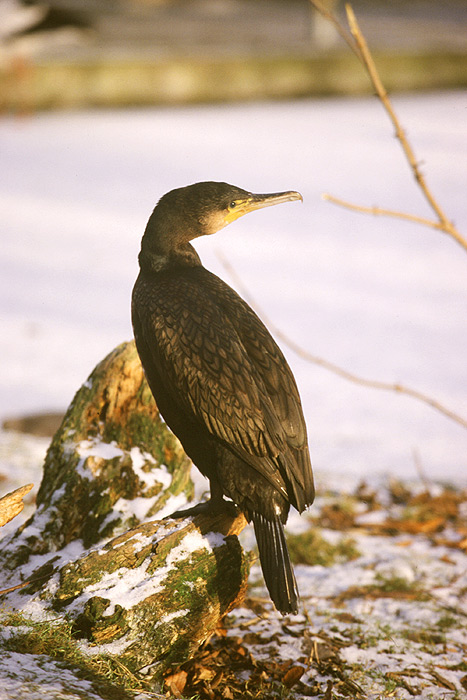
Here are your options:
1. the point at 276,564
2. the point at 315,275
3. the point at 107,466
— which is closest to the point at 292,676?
the point at 276,564

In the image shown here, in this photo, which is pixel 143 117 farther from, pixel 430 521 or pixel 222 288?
pixel 222 288

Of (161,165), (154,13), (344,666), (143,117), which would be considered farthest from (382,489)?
(154,13)

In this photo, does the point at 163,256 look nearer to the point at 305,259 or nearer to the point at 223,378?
the point at 223,378

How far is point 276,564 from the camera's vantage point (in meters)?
2.61

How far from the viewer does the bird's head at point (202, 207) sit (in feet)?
9.07

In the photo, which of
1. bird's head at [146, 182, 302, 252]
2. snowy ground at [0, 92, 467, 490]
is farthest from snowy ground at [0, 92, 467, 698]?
bird's head at [146, 182, 302, 252]

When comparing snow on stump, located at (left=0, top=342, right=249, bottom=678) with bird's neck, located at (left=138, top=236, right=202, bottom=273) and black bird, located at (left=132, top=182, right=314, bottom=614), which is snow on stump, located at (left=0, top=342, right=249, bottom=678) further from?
bird's neck, located at (left=138, top=236, right=202, bottom=273)

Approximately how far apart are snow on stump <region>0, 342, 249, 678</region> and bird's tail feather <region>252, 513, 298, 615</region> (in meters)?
Answer: 0.24

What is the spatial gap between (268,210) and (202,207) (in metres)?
7.78

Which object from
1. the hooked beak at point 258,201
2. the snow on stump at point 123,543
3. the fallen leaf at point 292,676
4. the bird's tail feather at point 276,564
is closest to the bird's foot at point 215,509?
the snow on stump at point 123,543

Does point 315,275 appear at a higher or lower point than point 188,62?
lower

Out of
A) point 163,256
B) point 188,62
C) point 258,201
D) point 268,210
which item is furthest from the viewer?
point 188,62

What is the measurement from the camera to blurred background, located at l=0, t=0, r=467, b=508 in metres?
5.93

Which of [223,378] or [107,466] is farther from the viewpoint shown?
[107,466]
